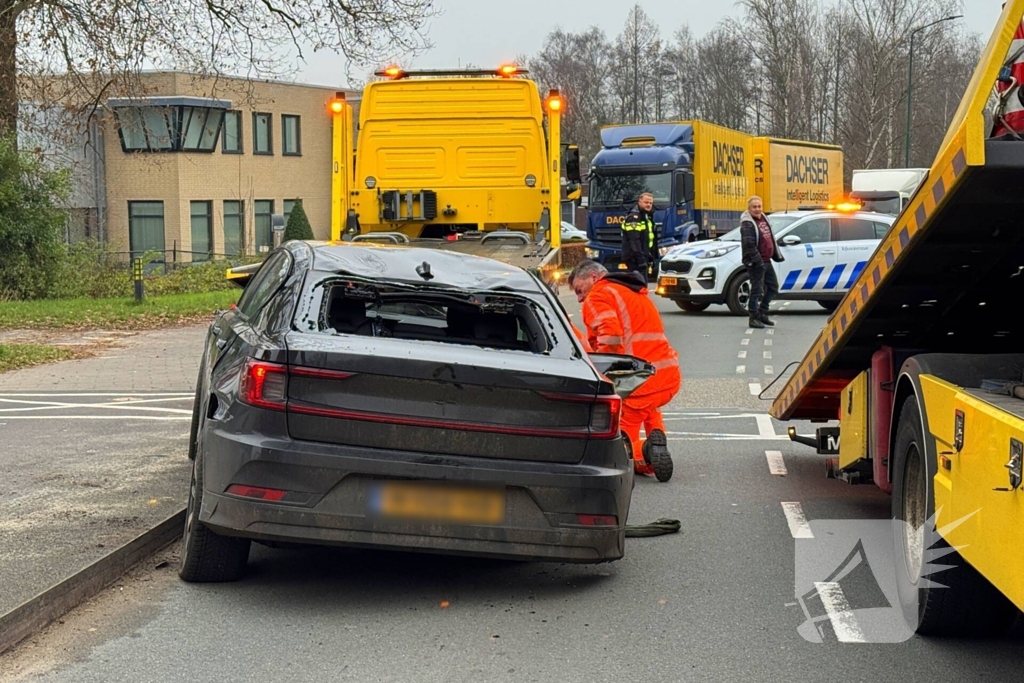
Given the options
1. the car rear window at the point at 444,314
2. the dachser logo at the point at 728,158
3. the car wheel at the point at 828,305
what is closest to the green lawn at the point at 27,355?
the car rear window at the point at 444,314

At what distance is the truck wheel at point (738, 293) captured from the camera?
2123 centimetres

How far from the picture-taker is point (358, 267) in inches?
251

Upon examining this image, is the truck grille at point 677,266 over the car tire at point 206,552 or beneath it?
over

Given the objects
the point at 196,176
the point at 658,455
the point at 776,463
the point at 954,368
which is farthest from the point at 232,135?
the point at 954,368

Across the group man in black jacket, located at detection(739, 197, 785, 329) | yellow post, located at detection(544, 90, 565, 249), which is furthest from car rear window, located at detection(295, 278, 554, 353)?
man in black jacket, located at detection(739, 197, 785, 329)

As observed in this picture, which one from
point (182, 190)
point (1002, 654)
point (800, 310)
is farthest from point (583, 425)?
point (182, 190)

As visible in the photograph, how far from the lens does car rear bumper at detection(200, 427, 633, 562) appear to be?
527cm

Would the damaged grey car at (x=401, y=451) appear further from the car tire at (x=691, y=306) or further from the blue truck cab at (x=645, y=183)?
the blue truck cab at (x=645, y=183)

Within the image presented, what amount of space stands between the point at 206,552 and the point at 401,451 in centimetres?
110

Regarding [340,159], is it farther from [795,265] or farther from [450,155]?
[795,265]

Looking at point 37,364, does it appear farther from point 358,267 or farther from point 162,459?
point 358,267

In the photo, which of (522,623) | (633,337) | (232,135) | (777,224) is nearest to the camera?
(522,623)

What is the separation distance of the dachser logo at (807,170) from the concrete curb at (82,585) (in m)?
36.8

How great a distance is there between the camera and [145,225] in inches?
2023
